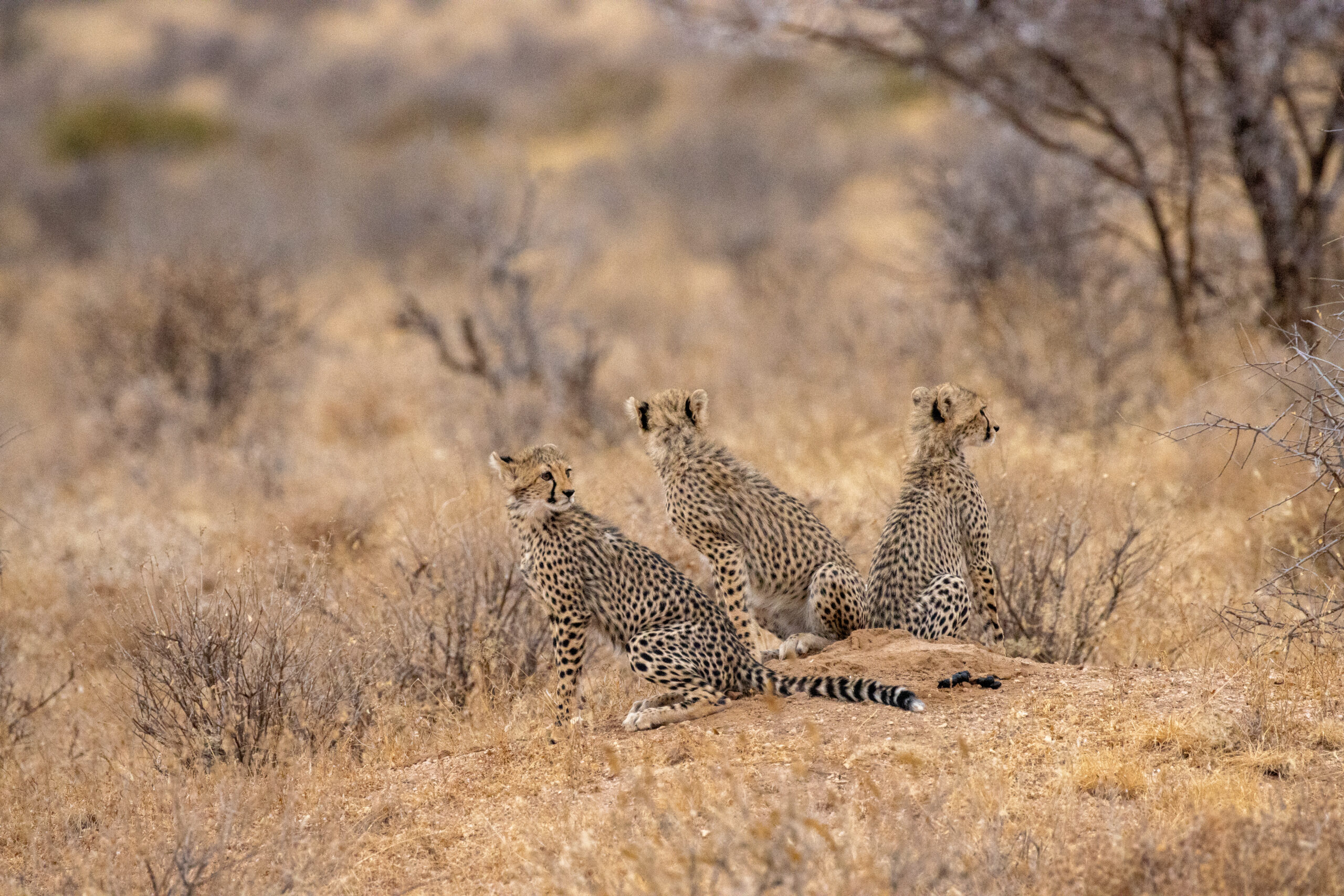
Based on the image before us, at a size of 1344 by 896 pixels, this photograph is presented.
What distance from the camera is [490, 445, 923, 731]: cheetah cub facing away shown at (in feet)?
15.8

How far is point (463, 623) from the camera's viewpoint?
578cm

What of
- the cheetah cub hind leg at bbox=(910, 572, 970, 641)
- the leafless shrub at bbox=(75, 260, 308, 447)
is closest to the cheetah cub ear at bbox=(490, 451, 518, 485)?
the cheetah cub hind leg at bbox=(910, 572, 970, 641)

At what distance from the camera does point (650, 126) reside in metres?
28.8

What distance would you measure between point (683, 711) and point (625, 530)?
231cm

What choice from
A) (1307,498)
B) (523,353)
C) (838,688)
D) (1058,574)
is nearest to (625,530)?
(1058,574)

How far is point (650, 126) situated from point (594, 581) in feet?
81.0

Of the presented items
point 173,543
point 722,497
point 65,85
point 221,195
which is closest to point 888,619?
point 722,497

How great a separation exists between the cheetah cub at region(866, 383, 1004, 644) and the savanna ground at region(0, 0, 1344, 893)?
10.8 inches

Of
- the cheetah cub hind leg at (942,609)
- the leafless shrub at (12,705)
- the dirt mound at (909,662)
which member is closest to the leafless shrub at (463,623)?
the dirt mound at (909,662)

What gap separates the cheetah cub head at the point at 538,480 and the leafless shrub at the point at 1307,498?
2.10 meters

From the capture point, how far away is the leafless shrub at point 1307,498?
14.9ft

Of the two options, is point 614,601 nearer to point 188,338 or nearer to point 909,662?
point 909,662

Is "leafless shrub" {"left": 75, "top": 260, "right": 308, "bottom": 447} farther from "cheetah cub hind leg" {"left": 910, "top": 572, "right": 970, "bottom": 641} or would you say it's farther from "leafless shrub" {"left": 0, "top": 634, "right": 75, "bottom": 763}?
"cheetah cub hind leg" {"left": 910, "top": 572, "right": 970, "bottom": 641}

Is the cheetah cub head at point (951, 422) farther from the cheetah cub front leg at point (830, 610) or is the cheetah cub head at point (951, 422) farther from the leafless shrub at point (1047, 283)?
the leafless shrub at point (1047, 283)
